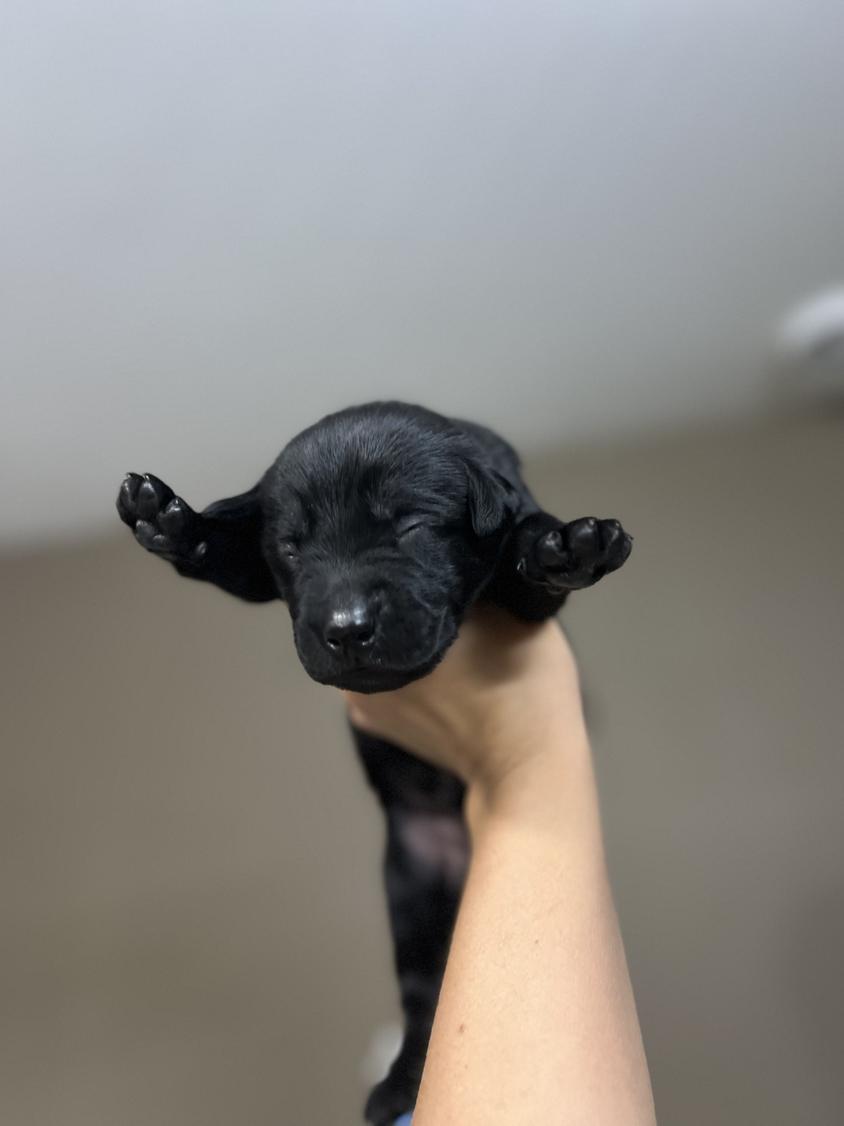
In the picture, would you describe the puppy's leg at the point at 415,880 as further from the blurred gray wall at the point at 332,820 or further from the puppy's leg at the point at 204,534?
the blurred gray wall at the point at 332,820

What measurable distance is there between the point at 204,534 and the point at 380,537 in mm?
210

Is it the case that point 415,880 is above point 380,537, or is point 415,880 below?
below

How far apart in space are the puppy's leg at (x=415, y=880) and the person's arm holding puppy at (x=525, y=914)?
0.11m

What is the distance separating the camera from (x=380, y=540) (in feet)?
3.09

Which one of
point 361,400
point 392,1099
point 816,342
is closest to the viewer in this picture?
point 392,1099

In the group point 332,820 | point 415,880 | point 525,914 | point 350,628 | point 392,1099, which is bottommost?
point 392,1099

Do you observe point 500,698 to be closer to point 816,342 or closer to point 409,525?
point 409,525

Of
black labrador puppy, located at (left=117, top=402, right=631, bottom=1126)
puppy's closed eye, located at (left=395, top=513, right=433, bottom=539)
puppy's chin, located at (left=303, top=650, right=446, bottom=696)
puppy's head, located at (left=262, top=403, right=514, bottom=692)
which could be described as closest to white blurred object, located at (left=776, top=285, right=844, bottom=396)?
black labrador puppy, located at (left=117, top=402, right=631, bottom=1126)

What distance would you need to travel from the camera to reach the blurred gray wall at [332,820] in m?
2.10

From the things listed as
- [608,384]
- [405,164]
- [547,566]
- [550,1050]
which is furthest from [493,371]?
[550,1050]

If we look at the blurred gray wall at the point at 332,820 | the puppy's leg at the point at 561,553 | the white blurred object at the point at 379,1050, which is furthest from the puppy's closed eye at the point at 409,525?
the blurred gray wall at the point at 332,820

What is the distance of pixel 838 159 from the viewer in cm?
172

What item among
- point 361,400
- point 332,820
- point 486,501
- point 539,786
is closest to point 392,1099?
point 539,786

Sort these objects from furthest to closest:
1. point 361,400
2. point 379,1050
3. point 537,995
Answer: point 361,400
point 379,1050
point 537,995
